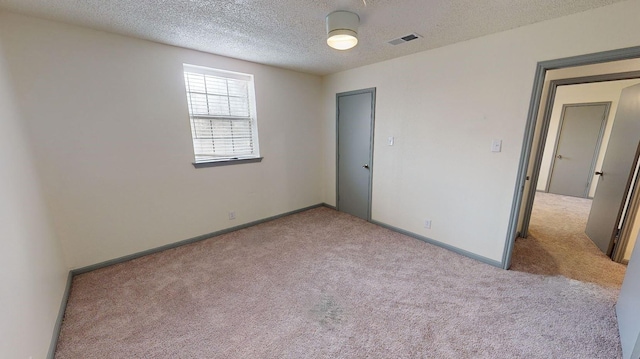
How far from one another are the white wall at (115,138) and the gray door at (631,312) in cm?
361

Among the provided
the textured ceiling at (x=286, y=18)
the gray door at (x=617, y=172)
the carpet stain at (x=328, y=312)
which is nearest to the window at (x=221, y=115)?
the textured ceiling at (x=286, y=18)

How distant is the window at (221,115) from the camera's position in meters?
2.88

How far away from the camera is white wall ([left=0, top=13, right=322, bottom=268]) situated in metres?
1.99

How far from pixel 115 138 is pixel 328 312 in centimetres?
262

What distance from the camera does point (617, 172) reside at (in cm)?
261

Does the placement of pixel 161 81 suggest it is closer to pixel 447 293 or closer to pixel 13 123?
pixel 13 123

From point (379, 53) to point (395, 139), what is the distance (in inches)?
42.0

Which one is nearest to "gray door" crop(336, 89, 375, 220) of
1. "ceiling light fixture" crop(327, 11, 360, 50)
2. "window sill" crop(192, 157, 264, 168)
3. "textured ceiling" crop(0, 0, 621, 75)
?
"textured ceiling" crop(0, 0, 621, 75)

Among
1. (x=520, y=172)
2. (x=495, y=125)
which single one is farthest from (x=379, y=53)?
(x=520, y=172)

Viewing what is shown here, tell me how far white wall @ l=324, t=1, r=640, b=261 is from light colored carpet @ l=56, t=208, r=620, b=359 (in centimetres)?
52

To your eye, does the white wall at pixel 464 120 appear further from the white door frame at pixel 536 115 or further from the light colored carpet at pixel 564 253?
the light colored carpet at pixel 564 253

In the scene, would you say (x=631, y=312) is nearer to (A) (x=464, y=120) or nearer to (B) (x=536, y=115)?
(B) (x=536, y=115)

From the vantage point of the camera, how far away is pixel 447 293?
80.1 inches

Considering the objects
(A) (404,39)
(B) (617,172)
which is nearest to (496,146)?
(A) (404,39)
